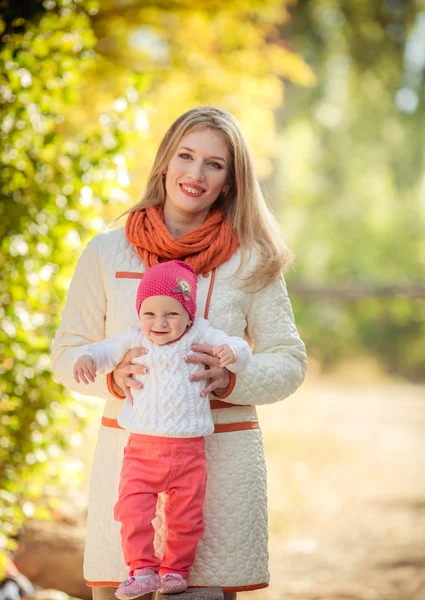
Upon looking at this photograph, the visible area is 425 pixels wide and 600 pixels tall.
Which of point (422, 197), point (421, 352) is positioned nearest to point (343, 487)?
point (421, 352)

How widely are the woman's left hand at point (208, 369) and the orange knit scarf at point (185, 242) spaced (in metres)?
0.31

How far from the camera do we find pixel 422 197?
26.1m

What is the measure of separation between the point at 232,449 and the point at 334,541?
14.2 feet

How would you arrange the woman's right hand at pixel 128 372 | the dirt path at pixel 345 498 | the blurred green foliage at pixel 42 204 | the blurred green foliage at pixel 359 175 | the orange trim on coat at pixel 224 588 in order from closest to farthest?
the woman's right hand at pixel 128 372 < the orange trim on coat at pixel 224 588 < the blurred green foliage at pixel 42 204 < the dirt path at pixel 345 498 < the blurred green foliage at pixel 359 175

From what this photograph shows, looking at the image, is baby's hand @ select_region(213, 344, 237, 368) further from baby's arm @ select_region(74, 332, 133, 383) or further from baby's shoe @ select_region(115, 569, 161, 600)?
baby's shoe @ select_region(115, 569, 161, 600)

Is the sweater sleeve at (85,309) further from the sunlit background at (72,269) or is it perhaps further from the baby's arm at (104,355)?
the sunlit background at (72,269)

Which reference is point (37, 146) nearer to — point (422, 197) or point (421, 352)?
point (421, 352)

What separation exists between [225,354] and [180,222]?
1.79 ft

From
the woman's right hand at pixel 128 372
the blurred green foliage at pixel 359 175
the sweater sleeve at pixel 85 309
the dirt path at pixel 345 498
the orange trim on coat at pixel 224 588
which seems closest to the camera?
the woman's right hand at pixel 128 372

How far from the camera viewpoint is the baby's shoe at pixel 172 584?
2402mm

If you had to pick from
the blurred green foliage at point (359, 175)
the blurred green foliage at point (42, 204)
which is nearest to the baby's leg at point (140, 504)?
the blurred green foliage at point (42, 204)

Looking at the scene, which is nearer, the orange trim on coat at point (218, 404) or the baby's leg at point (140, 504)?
the baby's leg at point (140, 504)

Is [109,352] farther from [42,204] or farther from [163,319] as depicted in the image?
[42,204]

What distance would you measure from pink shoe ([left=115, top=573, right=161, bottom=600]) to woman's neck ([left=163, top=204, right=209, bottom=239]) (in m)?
1.00
